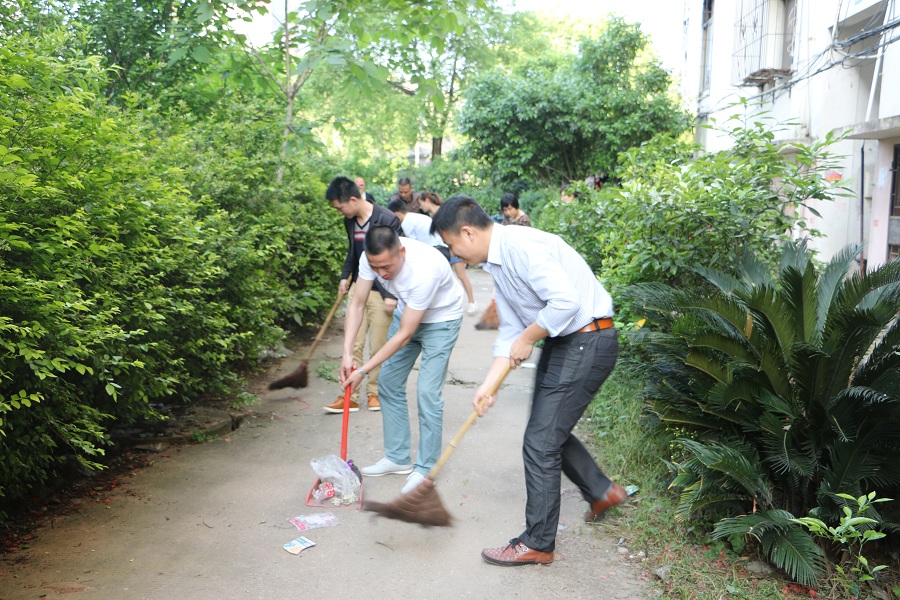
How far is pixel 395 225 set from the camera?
6434 millimetres

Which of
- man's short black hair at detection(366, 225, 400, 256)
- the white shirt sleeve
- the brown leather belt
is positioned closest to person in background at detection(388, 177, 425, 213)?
the white shirt sleeve

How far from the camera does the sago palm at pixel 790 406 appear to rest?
3.57 metres

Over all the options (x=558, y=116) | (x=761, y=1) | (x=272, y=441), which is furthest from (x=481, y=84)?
(x=272, y=441)

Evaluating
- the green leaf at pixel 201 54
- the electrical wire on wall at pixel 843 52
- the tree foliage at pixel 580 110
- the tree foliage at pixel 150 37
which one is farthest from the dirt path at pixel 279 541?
the tree foliage at pixel 580 110

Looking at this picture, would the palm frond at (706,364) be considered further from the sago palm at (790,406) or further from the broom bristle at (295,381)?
the broom bristle at (295,381)

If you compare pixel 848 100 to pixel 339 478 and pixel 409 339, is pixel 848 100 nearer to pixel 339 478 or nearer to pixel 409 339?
pixel 409 339

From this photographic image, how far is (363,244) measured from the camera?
616 centimetres

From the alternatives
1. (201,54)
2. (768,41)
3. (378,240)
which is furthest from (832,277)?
(768,41)

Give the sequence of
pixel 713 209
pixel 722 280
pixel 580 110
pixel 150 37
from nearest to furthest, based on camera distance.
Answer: pixel 722 280
pixel 713 209
pixel 150 37
pixel 580 110

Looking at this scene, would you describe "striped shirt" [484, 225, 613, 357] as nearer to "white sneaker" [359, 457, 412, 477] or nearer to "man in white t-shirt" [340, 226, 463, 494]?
"man in white t-shirt" [340, 226, 463, 494]

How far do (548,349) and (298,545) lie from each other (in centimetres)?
167

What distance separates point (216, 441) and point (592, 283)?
326cm

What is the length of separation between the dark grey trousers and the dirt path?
279 mm

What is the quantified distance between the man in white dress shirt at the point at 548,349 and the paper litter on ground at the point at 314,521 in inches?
39.3
